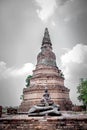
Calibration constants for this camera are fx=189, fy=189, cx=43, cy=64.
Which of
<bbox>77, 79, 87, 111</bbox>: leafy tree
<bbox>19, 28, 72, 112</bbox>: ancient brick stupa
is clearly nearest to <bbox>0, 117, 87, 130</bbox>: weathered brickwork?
<bbox>19, 28, 72, 112</bbox>: ancient brick stupa

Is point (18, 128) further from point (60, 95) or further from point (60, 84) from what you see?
point (60, 84)

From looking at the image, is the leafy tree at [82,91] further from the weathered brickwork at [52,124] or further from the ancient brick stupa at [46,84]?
the weathered brickwork at [52,124]

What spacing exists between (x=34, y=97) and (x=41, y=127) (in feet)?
64.0

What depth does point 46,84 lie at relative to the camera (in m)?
28.1

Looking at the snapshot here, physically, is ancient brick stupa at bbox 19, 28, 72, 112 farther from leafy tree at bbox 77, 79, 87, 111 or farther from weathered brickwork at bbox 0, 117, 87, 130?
weathered brickwork at bbox 0, 117, 87, 130

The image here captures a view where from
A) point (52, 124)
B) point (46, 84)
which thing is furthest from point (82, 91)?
point (52, 124)

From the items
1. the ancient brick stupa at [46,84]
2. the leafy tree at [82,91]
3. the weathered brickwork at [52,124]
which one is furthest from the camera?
the leafy tree at [82,91]

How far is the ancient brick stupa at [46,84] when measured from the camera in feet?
88.3

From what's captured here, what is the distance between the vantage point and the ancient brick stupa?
26.9 meters

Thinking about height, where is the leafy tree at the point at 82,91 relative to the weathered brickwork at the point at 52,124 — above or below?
above

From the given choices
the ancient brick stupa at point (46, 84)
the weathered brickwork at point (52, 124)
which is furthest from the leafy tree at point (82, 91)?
the weathered brickwork at point (52, 124)

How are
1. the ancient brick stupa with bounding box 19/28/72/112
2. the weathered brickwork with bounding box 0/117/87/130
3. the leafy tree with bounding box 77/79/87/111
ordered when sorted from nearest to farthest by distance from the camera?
the weathered brickwork with bounding box 0/117/87/130, the ancient brick stupa with bounding box 19/28/72/112, the leafy tree with bounding box 77/79/87/111

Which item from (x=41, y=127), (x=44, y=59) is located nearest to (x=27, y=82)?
(x=44, y=59)

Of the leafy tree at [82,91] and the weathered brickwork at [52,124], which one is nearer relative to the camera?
the weathered brickwork at [52,124]
